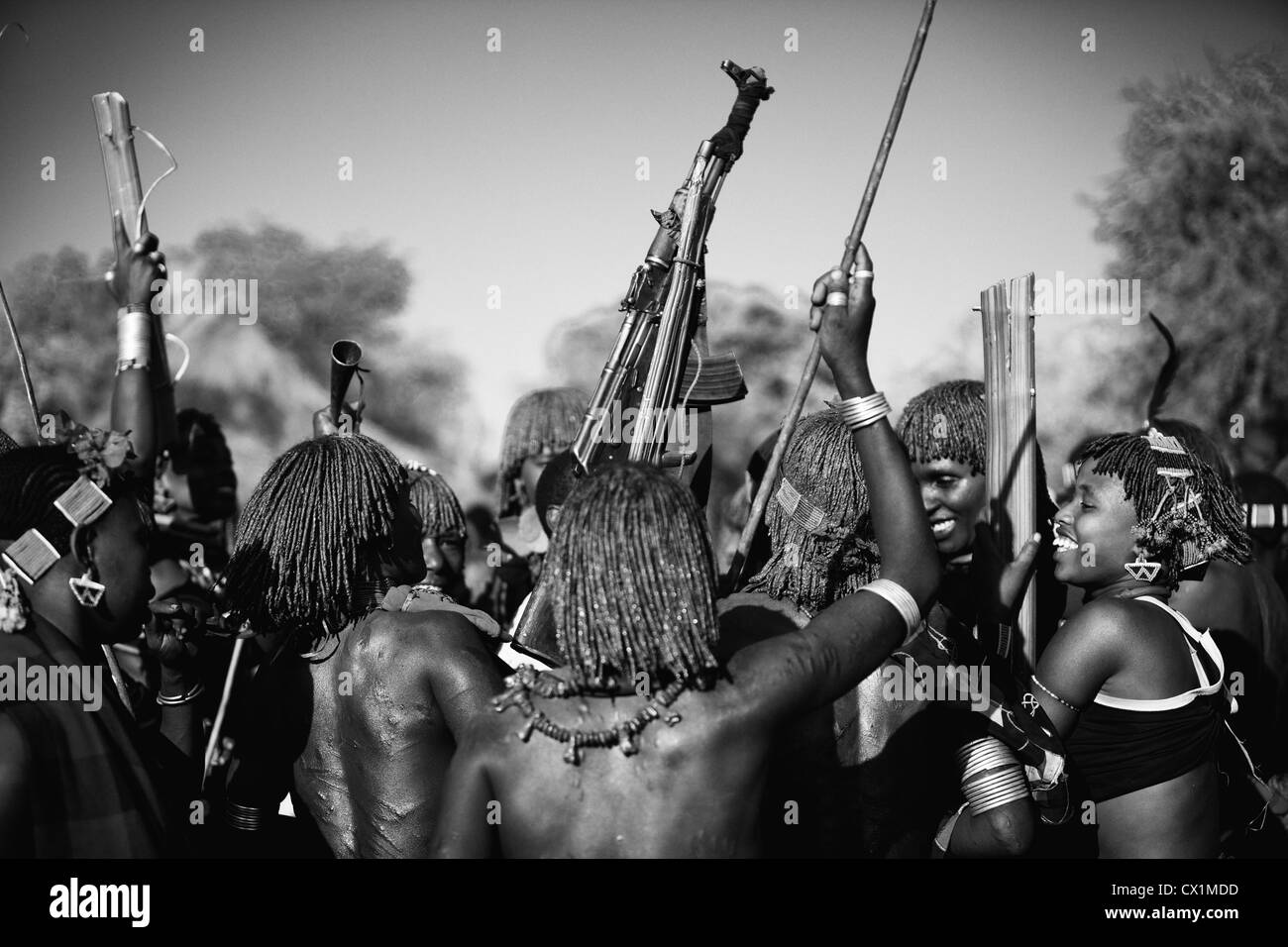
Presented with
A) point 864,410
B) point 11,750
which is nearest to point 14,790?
point 11,750

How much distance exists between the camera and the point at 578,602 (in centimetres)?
246

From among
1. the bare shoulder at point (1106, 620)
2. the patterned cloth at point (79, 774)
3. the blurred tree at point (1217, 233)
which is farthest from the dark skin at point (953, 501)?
the blurred tree at point (1217, 233)

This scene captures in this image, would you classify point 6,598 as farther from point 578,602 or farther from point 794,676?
point 794,676

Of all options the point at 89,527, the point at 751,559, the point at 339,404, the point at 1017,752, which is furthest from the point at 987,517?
the point at 89,527

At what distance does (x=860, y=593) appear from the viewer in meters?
2.58

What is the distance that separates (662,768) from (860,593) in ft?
1.91

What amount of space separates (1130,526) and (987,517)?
750mm

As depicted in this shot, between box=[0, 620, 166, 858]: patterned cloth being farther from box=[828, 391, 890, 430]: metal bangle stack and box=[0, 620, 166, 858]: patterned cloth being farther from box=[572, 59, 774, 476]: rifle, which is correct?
box=[828, 391, 890, 430]: metal bangle stack

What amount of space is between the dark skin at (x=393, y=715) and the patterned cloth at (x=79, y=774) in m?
0.60

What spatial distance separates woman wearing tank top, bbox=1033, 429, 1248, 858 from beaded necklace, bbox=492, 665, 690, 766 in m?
1.53

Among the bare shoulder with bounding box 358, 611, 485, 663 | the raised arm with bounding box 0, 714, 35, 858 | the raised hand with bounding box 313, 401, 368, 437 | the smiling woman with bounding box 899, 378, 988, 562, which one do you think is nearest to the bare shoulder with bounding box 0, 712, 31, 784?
the raised arm with bounding box 0, 714, 35, 858

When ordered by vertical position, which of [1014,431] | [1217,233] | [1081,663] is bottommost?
[1081,663]

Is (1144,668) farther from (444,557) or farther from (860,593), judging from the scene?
(444,557)
